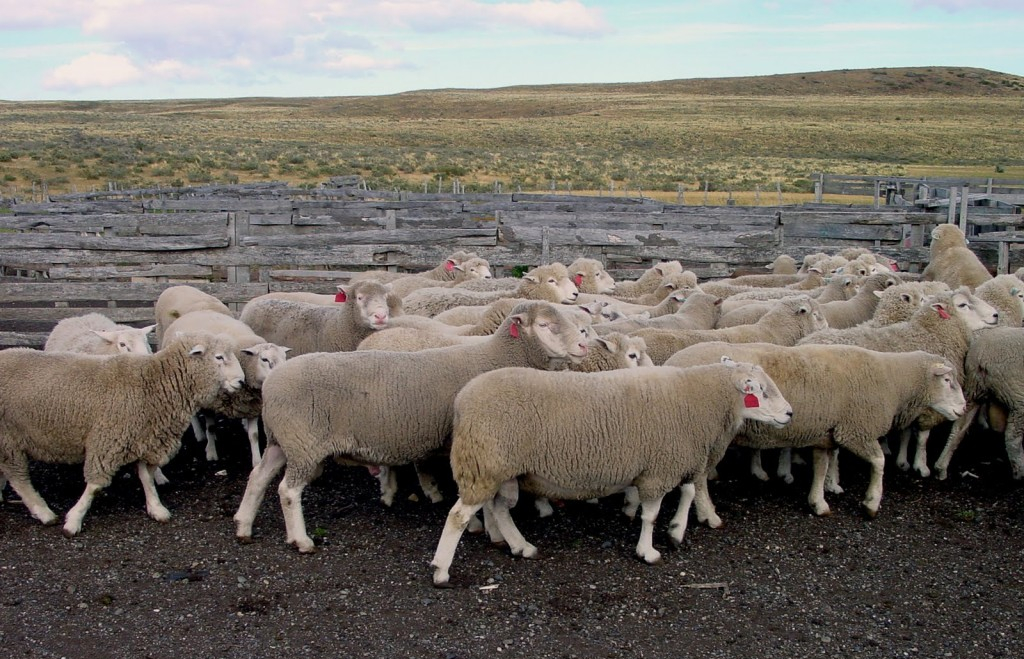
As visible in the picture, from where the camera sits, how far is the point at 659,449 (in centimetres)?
581

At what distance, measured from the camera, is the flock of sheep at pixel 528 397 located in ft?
18.8

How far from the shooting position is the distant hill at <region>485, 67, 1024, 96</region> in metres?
124

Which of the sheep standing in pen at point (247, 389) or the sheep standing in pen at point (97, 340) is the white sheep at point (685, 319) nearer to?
the sheep standing in pen at point (247, 389)

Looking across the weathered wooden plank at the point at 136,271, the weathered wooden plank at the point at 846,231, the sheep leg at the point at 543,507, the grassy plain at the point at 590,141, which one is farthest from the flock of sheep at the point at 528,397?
the grassy plain at the point at 590,141

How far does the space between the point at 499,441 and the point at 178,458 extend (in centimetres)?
390

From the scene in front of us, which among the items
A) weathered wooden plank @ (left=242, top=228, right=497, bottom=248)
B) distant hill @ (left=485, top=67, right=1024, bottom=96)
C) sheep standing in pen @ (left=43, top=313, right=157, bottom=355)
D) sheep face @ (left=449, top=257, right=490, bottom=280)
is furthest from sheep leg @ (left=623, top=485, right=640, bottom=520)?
distant hill @ (left=485, top=67, right=1024, bottom=96)

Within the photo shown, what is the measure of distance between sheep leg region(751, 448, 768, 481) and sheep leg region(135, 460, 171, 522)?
15.0 ft

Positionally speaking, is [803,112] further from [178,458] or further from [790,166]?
[178,458]

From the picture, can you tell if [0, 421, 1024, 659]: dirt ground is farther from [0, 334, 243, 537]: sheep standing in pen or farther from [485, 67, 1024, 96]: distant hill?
[485, 67, 1024, 96]: distant hill

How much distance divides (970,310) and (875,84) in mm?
136593

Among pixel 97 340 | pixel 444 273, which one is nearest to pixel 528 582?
pixel 97 340

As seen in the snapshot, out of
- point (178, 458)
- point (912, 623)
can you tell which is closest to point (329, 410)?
point (178, 458)

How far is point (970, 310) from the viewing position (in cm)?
771

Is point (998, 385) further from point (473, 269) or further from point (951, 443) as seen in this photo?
point (473, 269)
